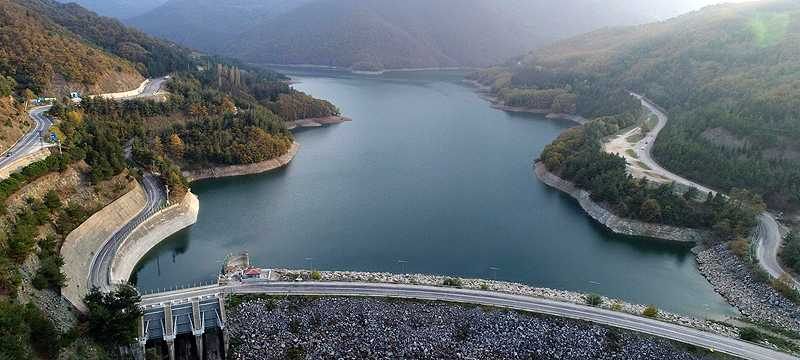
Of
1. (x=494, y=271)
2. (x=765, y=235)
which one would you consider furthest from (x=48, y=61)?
(x=765, y=235)

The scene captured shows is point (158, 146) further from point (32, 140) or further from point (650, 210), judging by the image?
point (650, 210)

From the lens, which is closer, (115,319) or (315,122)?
(115,319)

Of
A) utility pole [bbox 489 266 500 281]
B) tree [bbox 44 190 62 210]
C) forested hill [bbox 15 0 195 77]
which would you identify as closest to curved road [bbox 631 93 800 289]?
utility pole [bbox 489 266 500 281]

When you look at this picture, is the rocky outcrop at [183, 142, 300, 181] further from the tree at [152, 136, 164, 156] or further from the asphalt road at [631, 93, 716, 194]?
the asphalt road at [631, 93, 716, 194]

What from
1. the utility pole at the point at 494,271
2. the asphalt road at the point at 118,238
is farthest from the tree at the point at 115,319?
the utility pole at the point at 494,271

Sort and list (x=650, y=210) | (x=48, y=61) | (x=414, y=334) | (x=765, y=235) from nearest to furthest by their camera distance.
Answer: (x=414, y=334), (x=765, y=235), (x=650, y=210), (x=48, y=61)

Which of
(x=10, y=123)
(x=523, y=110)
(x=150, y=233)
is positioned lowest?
(x=150, y=233)

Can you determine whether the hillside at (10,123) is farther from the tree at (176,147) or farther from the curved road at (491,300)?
the curved road at (491,300)

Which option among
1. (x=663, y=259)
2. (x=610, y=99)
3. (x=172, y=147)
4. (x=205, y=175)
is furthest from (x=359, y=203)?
(x=610, y=99)
